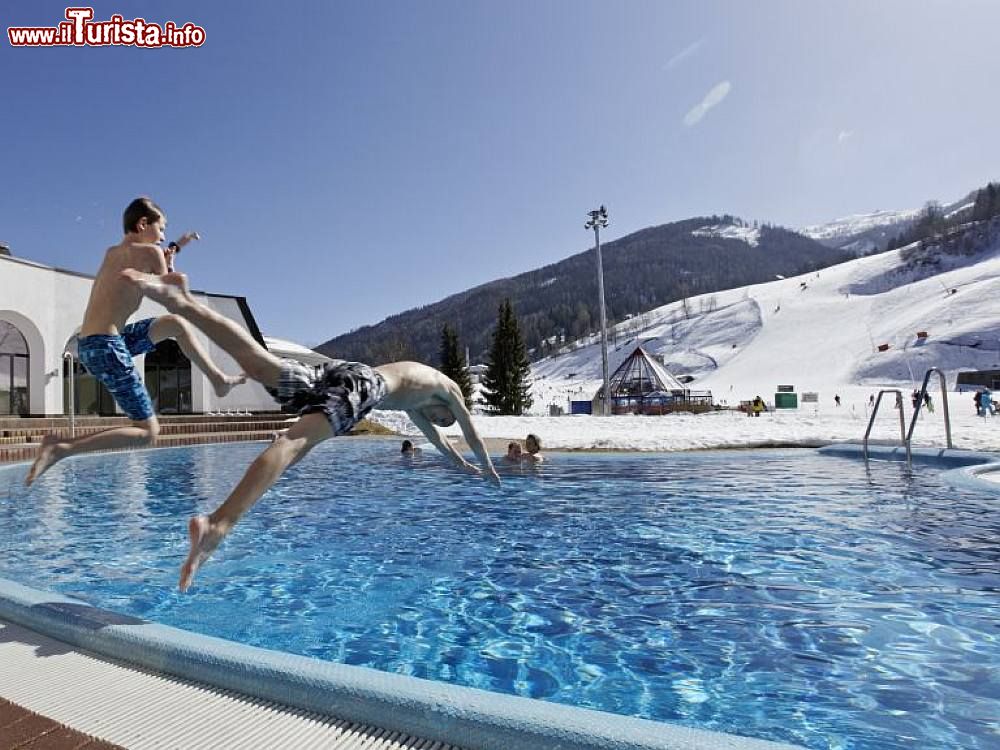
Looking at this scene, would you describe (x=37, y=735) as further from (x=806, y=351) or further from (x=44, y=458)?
(x=806, y=351)

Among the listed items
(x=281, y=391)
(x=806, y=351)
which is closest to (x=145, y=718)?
(x=281, y=391)

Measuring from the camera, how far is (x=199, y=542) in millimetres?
2809

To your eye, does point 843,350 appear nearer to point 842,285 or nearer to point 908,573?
point 842,285

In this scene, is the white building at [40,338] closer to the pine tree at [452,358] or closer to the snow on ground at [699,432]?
the snow on ground at [699,432]

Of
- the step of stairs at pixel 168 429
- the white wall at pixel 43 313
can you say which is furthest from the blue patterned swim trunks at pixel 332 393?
the white wall at pixel 43 313

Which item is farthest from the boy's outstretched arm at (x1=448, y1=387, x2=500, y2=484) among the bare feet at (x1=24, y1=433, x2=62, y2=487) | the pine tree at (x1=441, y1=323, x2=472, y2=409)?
the pine tree at (x1=441, y1=323, x2=472, y2=409)

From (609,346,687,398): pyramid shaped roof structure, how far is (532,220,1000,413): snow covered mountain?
2522 centimetres

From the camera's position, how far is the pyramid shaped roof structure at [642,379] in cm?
5228

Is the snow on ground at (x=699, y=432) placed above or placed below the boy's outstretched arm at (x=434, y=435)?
below

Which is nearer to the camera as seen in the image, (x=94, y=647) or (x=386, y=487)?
(x=94, y=647)

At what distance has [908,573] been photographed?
530 cm

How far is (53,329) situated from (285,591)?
2353 centimetres

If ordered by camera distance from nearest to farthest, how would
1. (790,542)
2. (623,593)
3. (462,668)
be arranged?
(462,668)
(623,593)
(790,542)

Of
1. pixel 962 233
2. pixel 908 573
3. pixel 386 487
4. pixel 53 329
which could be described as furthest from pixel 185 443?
pixel 962 233
